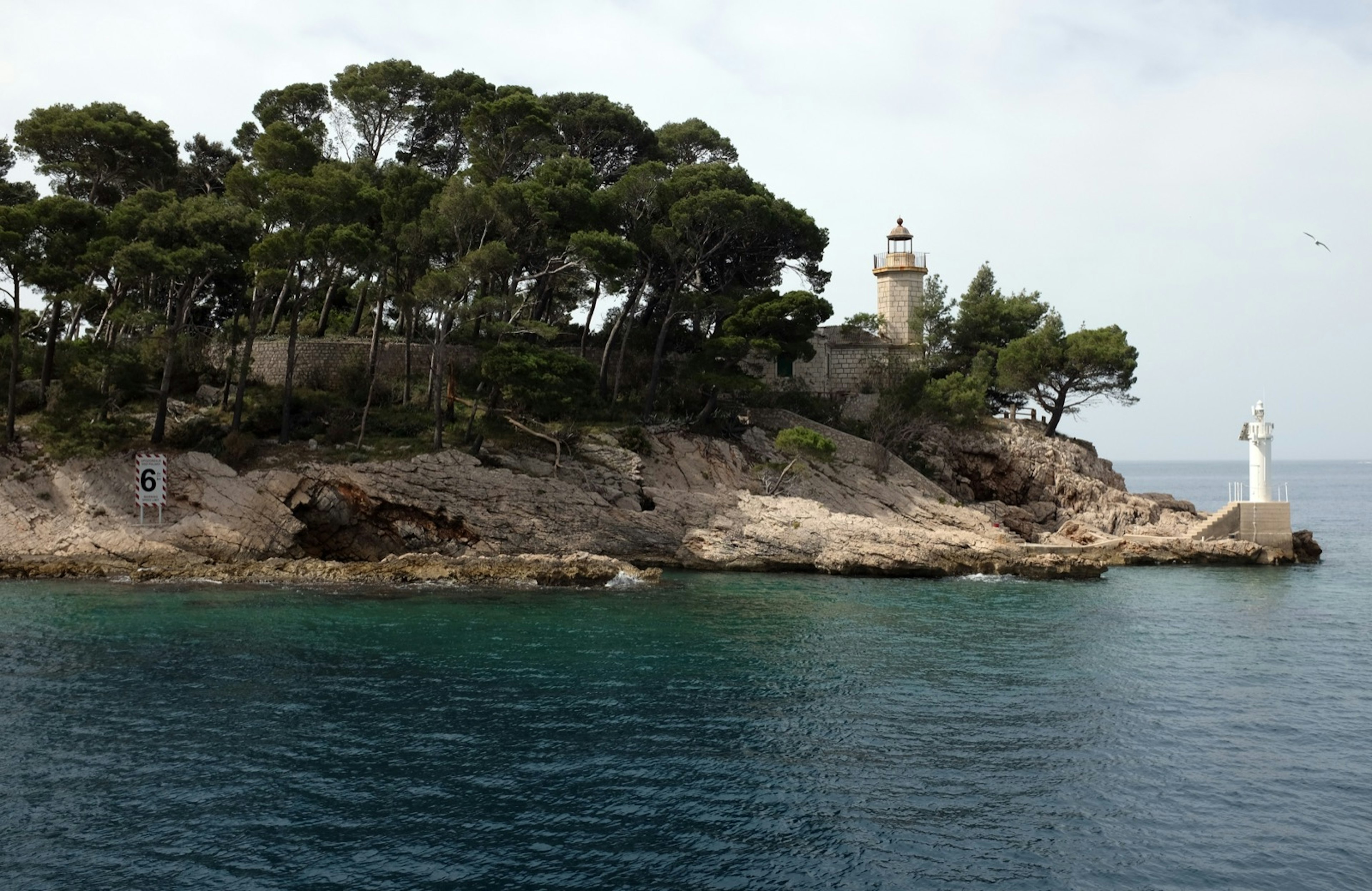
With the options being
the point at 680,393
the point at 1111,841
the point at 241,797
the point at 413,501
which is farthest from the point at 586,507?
the point at 1111,841

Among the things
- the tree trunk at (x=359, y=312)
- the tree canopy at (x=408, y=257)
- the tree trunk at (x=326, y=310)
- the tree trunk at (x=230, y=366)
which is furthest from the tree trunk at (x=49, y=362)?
the tree trunk at (x=359, y=312)

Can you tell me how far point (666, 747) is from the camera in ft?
48.2

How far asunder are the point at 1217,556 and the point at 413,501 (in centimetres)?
3008

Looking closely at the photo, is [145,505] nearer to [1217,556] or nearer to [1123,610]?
[1123,610]

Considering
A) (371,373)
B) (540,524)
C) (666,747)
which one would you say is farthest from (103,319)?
(666,747)

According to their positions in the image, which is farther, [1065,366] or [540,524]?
[1065,366]

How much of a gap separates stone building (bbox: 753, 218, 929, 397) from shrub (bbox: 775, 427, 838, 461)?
8283 mm

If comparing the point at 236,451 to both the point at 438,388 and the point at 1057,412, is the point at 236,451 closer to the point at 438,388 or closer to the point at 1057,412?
the point at 438,388

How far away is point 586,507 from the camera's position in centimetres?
3478

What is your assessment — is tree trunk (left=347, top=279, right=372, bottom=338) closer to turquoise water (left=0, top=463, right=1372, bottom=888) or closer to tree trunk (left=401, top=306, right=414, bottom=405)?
tree trunk (left=401, top=306, right=414, bottom=405)

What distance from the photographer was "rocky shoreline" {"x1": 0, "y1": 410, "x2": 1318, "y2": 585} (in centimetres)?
3091

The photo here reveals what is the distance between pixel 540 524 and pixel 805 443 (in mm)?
11206

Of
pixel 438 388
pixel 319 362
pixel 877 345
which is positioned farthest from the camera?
pixel 877 345

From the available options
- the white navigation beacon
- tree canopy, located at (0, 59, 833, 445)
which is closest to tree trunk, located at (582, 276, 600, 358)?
tree canopy, located at (0, 59, 833, 445)
